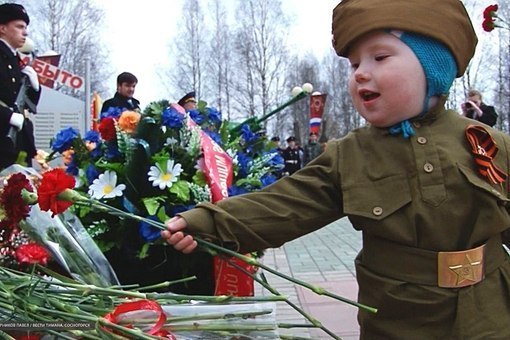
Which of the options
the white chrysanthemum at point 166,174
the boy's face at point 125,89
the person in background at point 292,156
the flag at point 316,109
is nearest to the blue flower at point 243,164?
the white chrysanthemum at point 166,174

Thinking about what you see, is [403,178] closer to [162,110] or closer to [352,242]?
[162,110]

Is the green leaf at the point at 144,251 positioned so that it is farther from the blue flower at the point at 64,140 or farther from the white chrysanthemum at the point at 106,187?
the blue flower at the point at 64,140

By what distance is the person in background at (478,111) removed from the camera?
8.87 metres

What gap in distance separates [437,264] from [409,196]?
0.20 meters

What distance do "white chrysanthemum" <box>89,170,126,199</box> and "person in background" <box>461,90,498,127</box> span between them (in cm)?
728

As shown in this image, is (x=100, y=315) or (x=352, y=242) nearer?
(x=100, y=315)

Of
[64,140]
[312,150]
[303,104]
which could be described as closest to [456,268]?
[64,140]

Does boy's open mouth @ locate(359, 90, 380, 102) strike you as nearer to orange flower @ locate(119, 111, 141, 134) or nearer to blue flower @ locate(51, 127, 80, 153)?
orange flower @ locate(119, 111, 141, 134)

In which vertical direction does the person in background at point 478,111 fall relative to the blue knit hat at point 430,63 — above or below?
above

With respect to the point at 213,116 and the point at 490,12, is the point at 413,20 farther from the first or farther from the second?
the point at 490,12

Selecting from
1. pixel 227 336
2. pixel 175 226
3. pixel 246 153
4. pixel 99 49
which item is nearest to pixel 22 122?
pixel 246 153

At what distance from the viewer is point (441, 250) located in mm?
1726

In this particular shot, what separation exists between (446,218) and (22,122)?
3.92m

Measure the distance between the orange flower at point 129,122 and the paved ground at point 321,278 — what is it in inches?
37.3
